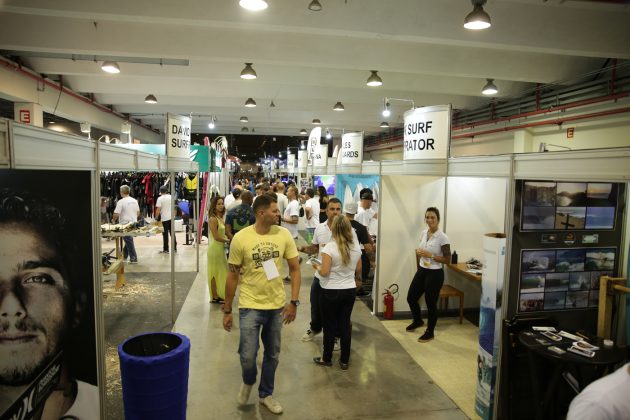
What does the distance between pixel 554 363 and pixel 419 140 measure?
2.50 metres

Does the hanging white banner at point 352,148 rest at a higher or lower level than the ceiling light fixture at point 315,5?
lower

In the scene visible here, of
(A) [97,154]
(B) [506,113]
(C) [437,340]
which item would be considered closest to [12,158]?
(A) [97,154]

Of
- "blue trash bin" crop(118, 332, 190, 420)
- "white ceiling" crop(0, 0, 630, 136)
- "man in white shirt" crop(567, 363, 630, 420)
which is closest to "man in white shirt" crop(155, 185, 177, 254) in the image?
"white ceiling" crop(0, 0, 630, 136)

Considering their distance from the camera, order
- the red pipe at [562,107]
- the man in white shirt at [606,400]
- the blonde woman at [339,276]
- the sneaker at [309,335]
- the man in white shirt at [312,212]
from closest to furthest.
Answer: the man in white shirt at [606,400]
the blonde woman at [339,276]
the sneaker at [309,335]
the red pipe at [562,107]
the man in white shirt at [312,212]

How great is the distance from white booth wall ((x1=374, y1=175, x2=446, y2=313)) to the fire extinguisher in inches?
2.3

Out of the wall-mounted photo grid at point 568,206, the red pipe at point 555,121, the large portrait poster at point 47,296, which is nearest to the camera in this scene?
the large portrait poster at point 47,296

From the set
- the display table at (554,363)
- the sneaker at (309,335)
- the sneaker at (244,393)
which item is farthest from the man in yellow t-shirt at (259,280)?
the display table at (554,363)

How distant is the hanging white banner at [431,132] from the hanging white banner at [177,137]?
2.62 meters

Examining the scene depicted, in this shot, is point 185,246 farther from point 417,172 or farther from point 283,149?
point 283,149

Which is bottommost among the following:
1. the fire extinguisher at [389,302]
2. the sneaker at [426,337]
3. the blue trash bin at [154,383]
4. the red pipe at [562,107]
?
the sneaker at [426,337]

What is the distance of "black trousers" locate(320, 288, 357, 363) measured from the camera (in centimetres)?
379

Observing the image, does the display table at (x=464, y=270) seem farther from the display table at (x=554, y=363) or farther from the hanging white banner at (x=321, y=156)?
the hanging white banner at (x=321, y=156)

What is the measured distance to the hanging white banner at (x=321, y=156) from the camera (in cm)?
991

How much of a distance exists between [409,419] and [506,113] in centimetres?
889
